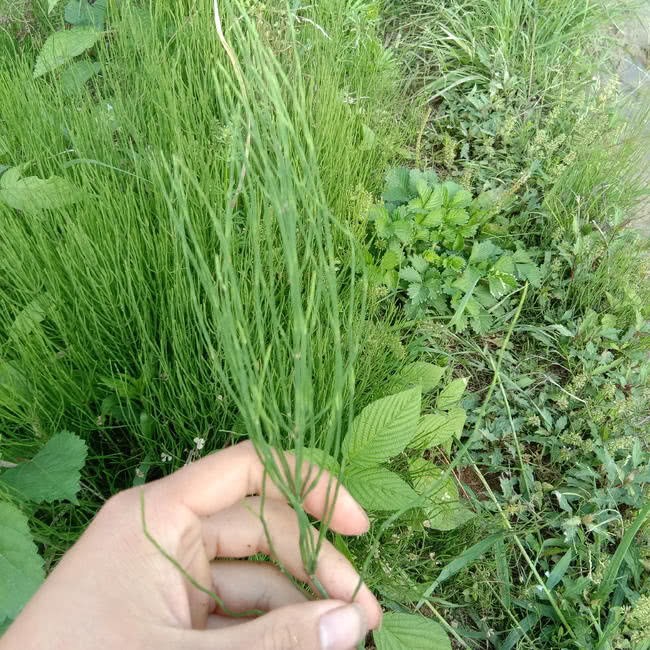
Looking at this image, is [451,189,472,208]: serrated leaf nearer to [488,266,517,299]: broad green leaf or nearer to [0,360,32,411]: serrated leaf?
[488,266,517,299]: broad green leaf

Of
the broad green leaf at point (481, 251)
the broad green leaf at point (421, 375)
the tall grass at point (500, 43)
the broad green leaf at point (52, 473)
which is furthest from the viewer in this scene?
the tall grass at point (500, 43)

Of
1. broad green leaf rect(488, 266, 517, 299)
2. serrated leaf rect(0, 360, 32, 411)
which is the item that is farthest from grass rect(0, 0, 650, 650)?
broad green leaf rect(488, 266, 517, 299)

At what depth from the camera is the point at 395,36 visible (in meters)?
2.32

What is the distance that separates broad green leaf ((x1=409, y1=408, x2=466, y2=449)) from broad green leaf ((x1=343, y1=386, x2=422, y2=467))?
261 millimetres

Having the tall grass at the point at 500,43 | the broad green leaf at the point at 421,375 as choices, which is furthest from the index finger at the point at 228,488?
the tall grass at the point at 500,43

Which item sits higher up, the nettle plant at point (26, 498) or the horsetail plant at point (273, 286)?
the horsetail plant at point (273, 286)

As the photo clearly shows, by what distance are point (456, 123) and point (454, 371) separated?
0.99 m

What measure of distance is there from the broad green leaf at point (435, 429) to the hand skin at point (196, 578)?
1.43ft

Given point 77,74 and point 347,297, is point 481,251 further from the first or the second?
point 77,74

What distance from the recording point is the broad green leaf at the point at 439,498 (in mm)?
1304

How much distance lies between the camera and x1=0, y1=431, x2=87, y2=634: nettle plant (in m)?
0.89

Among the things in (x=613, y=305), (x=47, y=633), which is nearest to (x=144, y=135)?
(x=47, y=633)

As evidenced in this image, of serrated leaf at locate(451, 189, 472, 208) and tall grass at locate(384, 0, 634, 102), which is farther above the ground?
tall grass at locate(384, 0, 634, 102)

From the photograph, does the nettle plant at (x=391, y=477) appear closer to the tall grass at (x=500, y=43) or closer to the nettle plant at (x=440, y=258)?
the nettle plant at (x=440, y=258)
